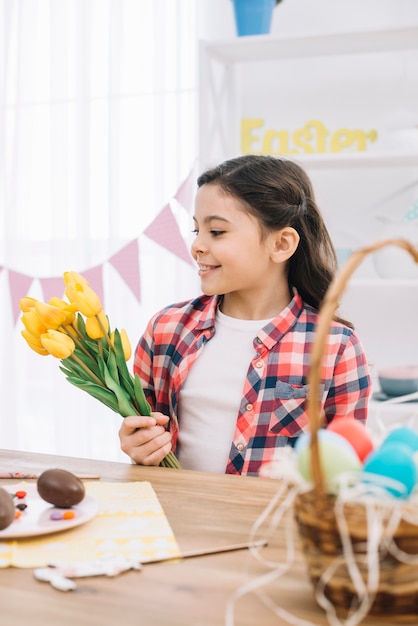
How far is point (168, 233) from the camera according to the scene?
113 inches

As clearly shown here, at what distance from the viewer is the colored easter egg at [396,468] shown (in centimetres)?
69

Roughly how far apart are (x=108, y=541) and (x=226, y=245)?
2.72 feet

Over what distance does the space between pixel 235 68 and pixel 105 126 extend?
561 mm

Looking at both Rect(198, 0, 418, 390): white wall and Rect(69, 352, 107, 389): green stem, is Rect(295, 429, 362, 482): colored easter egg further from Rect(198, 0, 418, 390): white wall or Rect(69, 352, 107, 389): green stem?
Rect(198, 0, 418, 390): white wall

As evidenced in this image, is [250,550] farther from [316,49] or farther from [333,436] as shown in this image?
[316,49]

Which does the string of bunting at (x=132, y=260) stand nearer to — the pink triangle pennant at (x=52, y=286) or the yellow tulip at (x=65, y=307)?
the pink triangle pennant at (x=52, y=286)

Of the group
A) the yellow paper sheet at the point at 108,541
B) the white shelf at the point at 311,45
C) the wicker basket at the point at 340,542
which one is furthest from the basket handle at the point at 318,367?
the white shelf at the point at 311,45

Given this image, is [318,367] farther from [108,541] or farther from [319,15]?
[319,15]

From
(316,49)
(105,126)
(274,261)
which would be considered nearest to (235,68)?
(316,49)

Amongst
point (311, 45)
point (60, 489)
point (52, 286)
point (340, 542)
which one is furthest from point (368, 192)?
point (340, 542)

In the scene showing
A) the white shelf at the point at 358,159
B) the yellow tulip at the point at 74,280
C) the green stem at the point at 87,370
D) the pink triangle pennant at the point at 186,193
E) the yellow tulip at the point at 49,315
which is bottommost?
the green stem at the point at 87,370

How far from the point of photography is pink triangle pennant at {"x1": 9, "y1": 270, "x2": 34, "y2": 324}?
123 inches

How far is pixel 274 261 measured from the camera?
1.70 meters

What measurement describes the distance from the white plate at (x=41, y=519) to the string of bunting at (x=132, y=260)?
187 centimetres
